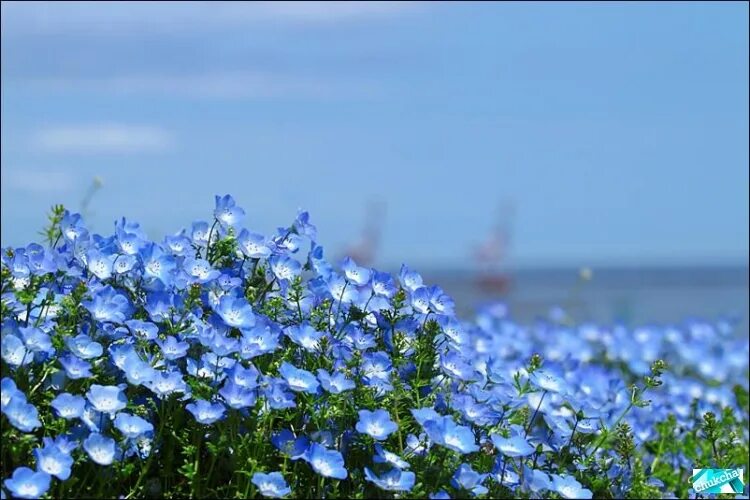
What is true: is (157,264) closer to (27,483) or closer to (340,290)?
(340,290)

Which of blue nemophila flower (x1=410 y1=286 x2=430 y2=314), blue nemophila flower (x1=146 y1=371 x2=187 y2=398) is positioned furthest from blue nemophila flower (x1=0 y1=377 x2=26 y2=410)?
blue nemophila flower (x1=410 y1=286 x2=430 y2=314)

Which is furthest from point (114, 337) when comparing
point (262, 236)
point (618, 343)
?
point (618, 343)

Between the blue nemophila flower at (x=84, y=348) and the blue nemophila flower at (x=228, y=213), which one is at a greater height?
the blue nemophila flower at (x=228, y=213)

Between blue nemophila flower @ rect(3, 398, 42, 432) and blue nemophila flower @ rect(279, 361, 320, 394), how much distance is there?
44cm

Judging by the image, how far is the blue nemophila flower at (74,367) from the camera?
2246 mm

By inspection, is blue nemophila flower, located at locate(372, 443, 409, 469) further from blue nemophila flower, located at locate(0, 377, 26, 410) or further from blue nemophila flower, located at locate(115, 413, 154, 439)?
blue nemophila flower, located at locate(0, 377, 26, 410)

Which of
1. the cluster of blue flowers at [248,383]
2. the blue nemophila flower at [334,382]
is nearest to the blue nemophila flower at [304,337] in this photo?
the cluster of blue flowers at [248,383]

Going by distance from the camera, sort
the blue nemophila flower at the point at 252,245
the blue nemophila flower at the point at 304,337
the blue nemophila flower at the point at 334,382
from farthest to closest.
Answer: the blue nemophila flower at the point at 252,245 → the blue nemophila flower at the point at 304,337 → the blue nemophila flower at the point at 334,382

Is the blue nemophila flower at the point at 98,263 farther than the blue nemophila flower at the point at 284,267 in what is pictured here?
No

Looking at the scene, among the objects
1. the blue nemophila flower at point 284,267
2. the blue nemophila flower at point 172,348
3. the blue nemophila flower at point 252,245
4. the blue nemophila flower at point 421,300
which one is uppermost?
the blue nemophila flower at point 252,245

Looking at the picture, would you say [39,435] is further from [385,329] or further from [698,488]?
[698,488]

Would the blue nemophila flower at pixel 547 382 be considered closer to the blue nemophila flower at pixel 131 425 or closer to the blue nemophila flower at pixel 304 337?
the blue nemophila flower at pixel 304 337

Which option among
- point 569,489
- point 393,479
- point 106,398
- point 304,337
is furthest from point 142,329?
point 569,489

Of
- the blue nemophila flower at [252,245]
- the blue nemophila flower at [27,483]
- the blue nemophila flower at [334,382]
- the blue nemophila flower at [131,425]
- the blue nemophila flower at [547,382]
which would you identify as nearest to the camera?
the blue nemophila flower at [27,483]
